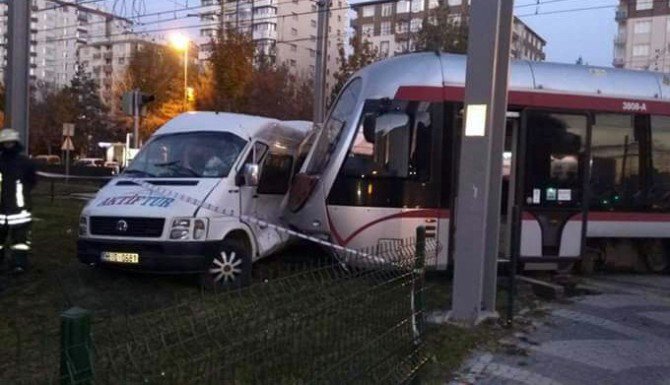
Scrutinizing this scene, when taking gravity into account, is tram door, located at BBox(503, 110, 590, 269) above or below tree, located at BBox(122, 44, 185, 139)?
below

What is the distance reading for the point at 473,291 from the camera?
8.06 meters

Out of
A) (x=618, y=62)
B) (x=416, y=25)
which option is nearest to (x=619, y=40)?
(x=618, y=62)

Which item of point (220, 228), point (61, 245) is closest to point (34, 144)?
point (61, 245)

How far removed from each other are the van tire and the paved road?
3755 millimetres

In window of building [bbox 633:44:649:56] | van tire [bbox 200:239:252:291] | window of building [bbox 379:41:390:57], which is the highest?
window of building [bbox 633:44:649:56]

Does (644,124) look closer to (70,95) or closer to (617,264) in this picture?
(617,264)

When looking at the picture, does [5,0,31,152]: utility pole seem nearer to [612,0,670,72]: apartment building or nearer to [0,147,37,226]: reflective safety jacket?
[0,147,37,226]: reflective safety jacket

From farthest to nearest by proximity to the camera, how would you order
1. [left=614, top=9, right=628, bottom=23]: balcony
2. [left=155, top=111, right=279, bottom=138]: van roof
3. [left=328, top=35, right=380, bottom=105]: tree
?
[left=614, top=9, right=628, bottom=23]: balcony < [left=328, top=35, right=380, bottom=105]: tree < [left=155, top=111, right=279, bottom=138]: van roof

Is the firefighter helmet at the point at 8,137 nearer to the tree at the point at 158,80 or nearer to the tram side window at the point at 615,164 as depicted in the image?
the tram side window at the point at 615,164

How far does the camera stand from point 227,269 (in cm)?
985

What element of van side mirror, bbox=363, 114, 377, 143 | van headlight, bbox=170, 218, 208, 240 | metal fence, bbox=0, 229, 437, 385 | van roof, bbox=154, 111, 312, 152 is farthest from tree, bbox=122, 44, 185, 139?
metal fence, bbox=0, 229, 437, 385

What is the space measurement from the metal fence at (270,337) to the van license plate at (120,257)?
10.9 ft

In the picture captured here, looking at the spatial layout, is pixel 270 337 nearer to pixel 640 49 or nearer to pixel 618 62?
pixel 618 62

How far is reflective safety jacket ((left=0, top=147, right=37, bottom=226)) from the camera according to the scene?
1001 cm
